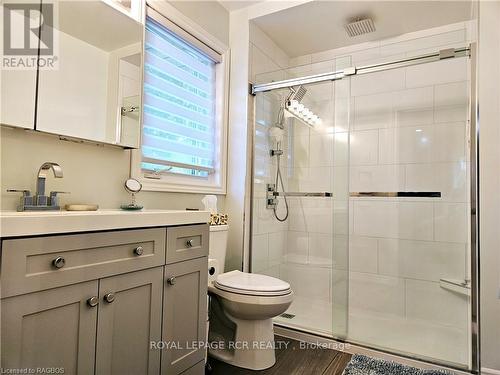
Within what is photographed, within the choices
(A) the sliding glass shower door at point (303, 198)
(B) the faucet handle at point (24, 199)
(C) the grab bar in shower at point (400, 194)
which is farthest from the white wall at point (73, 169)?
(C) the grab bar in shower at point (400, 194)

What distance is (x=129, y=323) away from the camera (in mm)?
1149

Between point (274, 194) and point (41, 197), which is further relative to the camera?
point (274, 194)

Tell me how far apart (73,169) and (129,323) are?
77 centimetres

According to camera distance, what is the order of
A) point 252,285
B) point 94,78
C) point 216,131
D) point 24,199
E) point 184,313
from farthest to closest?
1. point 216,131
2. point 252,285
3. point 94,78
4. point 184,313
5. point 24,199

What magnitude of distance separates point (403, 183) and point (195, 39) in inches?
76.4

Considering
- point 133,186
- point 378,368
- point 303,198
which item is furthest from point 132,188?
point 378,368

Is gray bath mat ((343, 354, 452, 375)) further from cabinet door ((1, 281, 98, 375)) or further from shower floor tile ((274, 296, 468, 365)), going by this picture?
cabinet door ((1, 281, 98, 375))

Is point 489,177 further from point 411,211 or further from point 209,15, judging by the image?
point 209,15

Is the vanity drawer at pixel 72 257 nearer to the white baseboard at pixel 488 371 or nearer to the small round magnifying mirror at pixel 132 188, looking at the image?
the small round magnifying mirror at pixel 132 188

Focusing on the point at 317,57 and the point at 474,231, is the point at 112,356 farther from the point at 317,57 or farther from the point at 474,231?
the point at 317,57

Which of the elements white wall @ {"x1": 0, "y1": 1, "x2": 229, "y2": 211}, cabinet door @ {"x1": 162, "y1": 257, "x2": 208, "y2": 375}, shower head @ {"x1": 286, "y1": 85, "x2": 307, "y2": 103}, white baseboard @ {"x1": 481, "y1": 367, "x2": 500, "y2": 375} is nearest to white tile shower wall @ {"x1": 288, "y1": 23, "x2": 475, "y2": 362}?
shower head @ {"x1": 286, "y1": 85, "x2": 307, "y2": 103}

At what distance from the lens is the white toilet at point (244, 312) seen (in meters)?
1.74

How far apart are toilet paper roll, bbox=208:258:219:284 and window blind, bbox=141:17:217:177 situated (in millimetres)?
658

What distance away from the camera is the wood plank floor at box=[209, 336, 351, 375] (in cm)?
180
